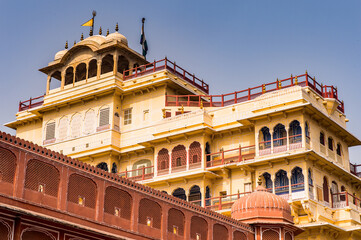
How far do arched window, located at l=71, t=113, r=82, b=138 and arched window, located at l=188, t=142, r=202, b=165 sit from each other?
842 centimetres

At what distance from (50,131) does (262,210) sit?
19885 millimetres

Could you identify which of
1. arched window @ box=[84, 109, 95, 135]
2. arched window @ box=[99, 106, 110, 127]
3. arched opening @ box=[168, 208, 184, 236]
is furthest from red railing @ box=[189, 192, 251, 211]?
arched opening @ box=[168, 208, 184, 236]

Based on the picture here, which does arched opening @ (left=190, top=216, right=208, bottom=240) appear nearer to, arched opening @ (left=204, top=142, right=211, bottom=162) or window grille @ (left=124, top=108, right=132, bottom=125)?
arched opening @ (left=204, top=142, right=211, bottom=162)

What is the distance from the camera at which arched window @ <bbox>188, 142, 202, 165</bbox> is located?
34.5m

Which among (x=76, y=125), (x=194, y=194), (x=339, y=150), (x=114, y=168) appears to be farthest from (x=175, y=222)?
(x=76, y=125)

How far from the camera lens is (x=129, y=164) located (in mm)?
38031

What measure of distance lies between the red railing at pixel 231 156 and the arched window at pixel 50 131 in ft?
38.2

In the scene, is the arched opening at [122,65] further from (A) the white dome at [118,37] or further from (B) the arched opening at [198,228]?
(B) the arched opening at [198,228]

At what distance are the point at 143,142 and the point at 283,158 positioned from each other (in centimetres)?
863

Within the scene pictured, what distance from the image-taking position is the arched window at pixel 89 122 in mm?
39031

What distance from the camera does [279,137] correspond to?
3284 cm

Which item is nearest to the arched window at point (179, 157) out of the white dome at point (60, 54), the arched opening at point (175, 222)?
the arched opening at point (175, 222)

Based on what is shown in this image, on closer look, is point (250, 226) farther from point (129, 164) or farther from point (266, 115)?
point (129, 164)

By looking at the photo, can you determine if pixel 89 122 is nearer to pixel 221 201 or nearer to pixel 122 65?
pixel 122 65
